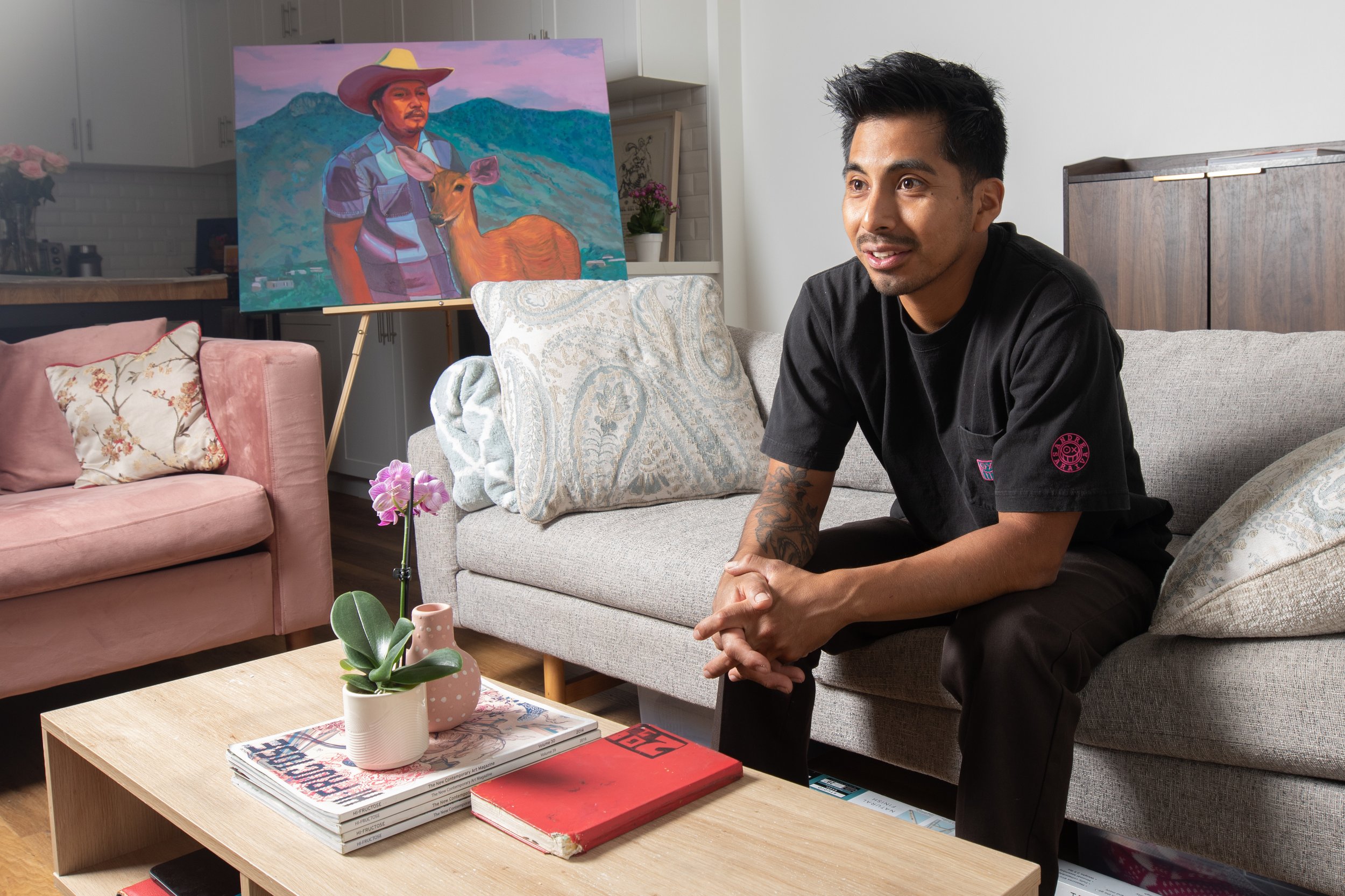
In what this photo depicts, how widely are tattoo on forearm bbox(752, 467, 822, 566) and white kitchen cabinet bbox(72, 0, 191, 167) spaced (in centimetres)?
460

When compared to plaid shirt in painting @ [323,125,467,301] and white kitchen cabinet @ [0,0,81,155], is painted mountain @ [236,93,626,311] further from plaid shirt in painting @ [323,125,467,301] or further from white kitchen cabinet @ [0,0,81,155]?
white kitchen cabinet @ [0,0,81,155]

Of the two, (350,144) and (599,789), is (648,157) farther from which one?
(599,789)

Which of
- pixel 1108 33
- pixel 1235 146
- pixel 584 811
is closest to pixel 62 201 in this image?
pixel 1108 33

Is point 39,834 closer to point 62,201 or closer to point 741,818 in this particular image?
point 741,818

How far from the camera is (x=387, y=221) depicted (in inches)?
110

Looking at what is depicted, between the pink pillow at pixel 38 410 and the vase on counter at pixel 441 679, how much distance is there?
1.66 m

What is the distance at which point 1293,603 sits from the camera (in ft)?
3.90

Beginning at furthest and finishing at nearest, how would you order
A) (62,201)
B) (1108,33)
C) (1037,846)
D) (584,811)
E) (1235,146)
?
1. (62,201)
2. (1108,33)
3. (1235,146)
4. (1037,846)
5. (584,811)

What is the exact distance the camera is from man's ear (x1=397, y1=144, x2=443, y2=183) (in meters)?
2.87

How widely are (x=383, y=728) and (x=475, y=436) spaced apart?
1199mm

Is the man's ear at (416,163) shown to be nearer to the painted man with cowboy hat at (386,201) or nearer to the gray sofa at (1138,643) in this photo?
the painted man with cowboy hat at (386,201)

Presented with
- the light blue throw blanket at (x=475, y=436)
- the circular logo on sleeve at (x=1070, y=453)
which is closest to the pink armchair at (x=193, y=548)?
the light blue throw blanket at (x=475, y=436)

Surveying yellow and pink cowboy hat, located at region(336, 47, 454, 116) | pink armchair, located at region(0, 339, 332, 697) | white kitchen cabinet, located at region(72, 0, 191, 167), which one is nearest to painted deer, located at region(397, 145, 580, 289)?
yellow and pink cowboy hat, located at region(336, 47, 454, 116)

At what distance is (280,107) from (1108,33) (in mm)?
2129
